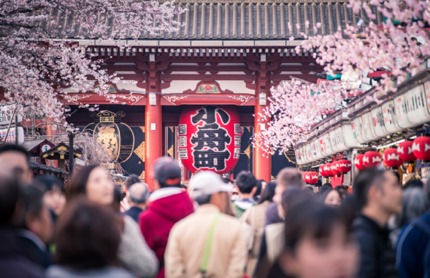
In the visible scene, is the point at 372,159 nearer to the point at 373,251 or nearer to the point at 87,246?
the point at 373,251

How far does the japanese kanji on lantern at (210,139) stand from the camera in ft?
87.2

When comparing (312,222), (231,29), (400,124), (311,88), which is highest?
(231,29)

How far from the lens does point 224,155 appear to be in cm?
2664

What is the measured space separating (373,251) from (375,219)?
0.29 meters

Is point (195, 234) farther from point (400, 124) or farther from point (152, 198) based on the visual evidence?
point (400, 124)

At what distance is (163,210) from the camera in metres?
7.34

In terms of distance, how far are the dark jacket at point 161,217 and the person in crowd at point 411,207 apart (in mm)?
1924

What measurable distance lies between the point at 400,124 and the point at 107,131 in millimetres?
16115

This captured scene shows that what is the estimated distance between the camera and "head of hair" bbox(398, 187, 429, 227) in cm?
663

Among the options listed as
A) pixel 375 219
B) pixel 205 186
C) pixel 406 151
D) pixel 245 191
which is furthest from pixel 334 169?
pixel 375 219

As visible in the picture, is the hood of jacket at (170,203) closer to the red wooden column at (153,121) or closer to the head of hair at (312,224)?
the head of hair at (312,224)

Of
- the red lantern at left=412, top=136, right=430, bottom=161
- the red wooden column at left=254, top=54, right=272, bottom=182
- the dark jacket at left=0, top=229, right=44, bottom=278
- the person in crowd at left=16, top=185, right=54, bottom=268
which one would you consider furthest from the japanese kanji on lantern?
the dark jacket at left=0, top=229, right=44, bottom=278

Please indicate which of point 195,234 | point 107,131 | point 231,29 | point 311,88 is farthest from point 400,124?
point 107,131

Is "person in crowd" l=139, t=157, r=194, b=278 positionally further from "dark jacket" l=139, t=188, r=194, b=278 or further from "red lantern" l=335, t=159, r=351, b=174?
"red lantern" l=335, t=159, r=351, b=174
